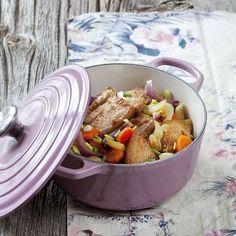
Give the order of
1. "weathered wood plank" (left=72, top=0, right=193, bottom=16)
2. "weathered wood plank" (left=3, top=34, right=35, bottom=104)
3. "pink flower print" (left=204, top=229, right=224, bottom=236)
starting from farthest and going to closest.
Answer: "weathered wood plank" (left=72, top=0, right=193, bottom=16), "weathered wood plank" (left=3, top=34, right=35, bottom=104), "pink flower print" (left=204, top=229, right=224, bottom=236)

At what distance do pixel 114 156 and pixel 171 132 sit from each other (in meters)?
0.11

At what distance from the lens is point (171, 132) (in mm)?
1044

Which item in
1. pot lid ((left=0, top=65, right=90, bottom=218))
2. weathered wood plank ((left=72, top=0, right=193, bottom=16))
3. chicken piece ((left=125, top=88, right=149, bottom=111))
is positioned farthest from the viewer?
weathered wood plank ((left=72, top=0, right=193, bottom=16))

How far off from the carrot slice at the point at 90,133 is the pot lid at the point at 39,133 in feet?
0.27

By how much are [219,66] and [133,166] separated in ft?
1.89

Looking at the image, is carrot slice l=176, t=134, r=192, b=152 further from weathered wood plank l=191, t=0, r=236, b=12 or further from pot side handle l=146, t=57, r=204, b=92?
weathered wood plank l=191, t=0, r=236, b=12

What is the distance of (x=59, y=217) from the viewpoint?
104 centimetres

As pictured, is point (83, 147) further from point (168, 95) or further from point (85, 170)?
point (168, 95)

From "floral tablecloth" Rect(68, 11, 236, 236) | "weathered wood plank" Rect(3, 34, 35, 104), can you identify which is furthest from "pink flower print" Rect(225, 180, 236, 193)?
"weathered wood plank" Rect(3, 34, 35, 104)

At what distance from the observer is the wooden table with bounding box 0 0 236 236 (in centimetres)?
103

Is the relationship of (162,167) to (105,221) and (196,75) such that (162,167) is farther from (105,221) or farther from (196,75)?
(196,75)

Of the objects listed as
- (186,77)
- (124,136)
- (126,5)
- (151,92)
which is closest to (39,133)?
(124,136)

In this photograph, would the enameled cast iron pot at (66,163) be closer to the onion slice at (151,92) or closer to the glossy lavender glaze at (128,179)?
the glossy lavender glaze at (128,179)

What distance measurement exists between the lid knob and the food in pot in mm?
95
